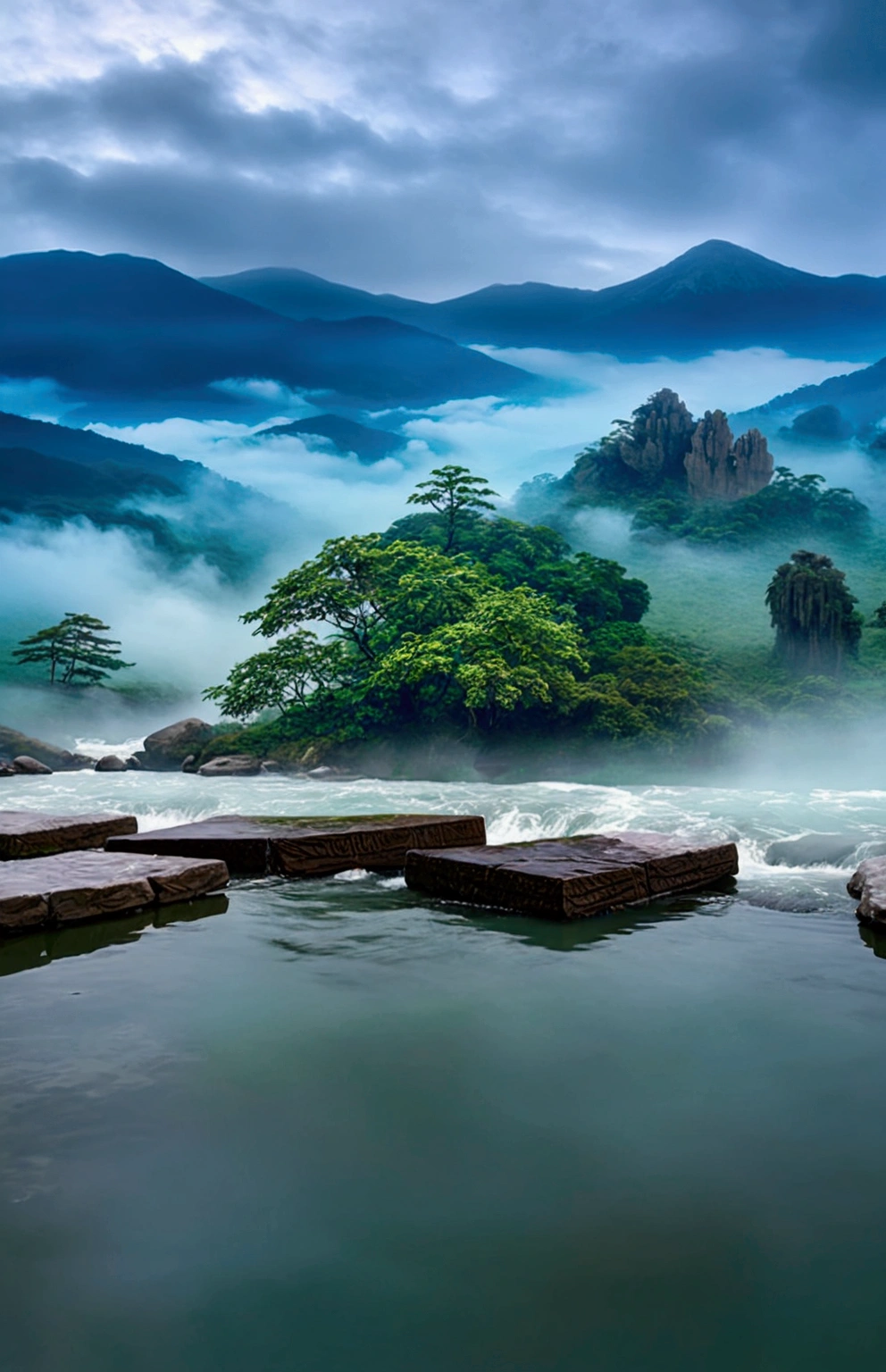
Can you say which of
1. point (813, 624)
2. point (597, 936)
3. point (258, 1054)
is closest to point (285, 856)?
point (597, 936)

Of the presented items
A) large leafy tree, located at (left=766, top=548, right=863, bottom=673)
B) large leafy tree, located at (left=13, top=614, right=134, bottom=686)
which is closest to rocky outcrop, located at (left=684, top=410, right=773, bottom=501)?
large leafy tree, located at (left=766, top=548, right=863, bottom=673)

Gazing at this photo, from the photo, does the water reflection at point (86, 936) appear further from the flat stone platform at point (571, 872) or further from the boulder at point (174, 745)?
the boulder at point (174, 745)

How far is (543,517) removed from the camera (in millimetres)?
53812

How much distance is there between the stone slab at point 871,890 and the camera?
5.81 metres

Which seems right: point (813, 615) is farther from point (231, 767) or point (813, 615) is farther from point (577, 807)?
point (577, 807)

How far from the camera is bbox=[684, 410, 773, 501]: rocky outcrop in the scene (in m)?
51.8

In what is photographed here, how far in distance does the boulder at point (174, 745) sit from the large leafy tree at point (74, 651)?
12.4 meters

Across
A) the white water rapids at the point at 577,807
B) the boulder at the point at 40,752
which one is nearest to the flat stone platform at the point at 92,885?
the white water rapids at the point at 577,807

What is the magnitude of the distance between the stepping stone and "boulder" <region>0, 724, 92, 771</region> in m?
21.2

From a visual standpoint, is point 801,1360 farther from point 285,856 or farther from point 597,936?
point 285,856

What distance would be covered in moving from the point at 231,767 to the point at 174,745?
13.3 ft

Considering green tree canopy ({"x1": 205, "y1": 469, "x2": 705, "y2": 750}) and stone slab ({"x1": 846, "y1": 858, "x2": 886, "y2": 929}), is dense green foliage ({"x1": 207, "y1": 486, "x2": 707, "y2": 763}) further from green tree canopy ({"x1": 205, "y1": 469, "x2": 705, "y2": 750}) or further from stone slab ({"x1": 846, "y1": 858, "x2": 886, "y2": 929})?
stone slab ({"x1": 846, "y1": 858, "x2": 886, "y2": 929})

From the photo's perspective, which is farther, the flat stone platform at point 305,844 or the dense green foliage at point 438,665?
the dense green foliage at point 438,665

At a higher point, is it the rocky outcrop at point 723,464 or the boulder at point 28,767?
the rocky outcrop at point 723,464
